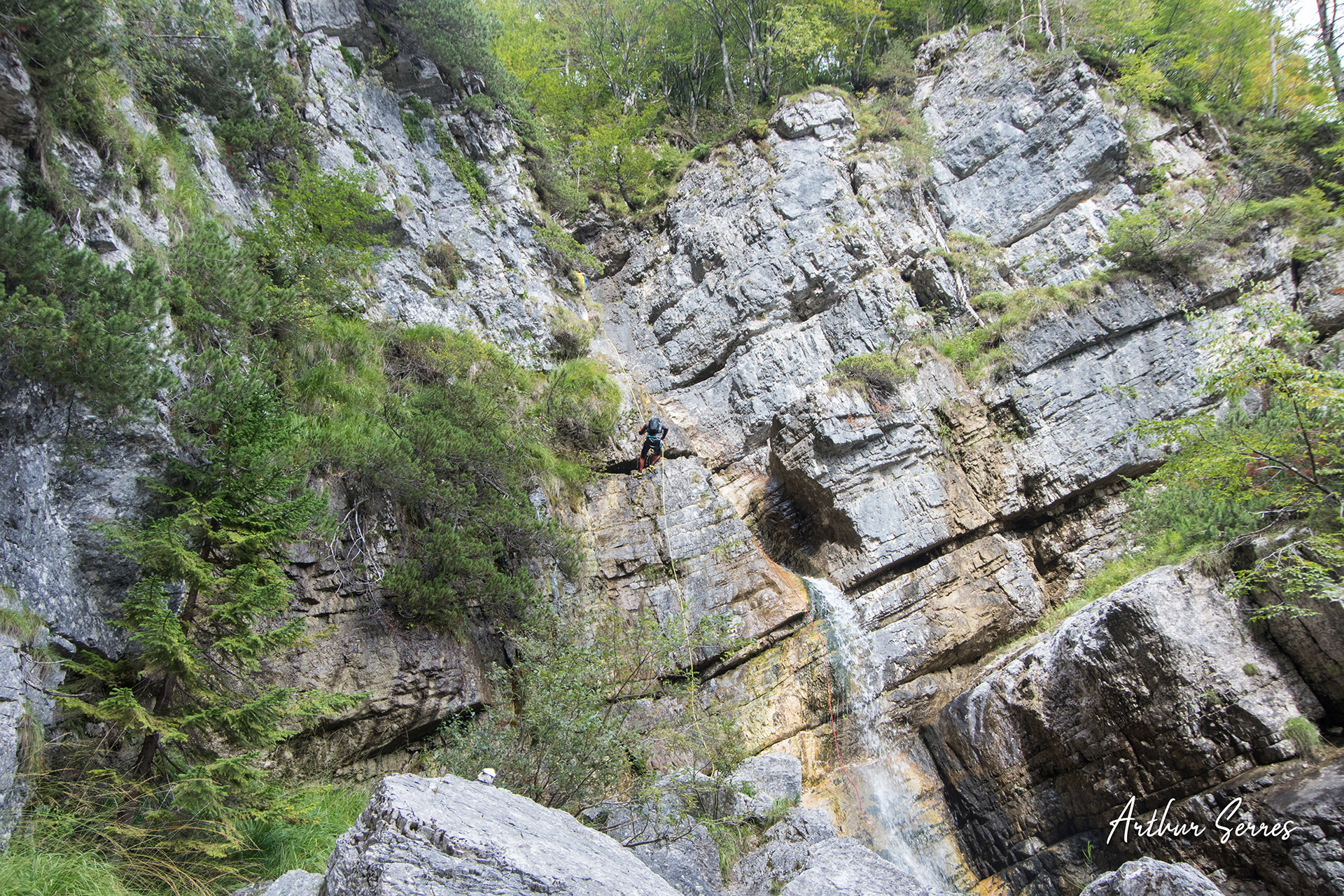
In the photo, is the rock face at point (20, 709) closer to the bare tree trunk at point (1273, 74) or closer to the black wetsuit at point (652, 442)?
the black wetsuit at point (652, 442)

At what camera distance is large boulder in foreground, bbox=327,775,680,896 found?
370 cm

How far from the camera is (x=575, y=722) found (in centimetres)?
730

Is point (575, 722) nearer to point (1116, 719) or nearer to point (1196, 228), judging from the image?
point (1116, 719)

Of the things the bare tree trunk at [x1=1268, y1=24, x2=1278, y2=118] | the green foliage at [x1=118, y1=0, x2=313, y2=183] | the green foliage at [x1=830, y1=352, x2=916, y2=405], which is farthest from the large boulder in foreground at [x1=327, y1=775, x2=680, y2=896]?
the bare tree trunk at [x1=1268, y1=24, x2=1278, y2=118]

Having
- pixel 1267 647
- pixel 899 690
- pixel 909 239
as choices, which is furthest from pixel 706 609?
pixel 909 239

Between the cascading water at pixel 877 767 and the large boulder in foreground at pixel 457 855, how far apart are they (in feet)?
24.1

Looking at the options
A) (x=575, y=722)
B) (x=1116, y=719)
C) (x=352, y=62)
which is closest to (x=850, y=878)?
(x=575, y=722)

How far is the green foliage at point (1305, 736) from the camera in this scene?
6.95m

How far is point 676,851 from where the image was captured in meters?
7.47

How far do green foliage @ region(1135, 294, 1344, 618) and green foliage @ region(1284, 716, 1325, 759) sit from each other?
118 cm

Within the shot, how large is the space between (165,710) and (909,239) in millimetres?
18686

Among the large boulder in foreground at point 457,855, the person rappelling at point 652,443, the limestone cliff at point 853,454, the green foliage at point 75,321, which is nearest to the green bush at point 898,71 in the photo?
the limestone cliff at point 853,454

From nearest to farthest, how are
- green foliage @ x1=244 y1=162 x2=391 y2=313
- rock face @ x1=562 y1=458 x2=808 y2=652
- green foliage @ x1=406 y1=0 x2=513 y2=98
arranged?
green foliage @ x1=244 y1=162 x2=391 y2=313, rock face @ x1=562 y1=458 x2=808 y2=652, green foliage @ x1=406 y1=0 x2=513 y2=98

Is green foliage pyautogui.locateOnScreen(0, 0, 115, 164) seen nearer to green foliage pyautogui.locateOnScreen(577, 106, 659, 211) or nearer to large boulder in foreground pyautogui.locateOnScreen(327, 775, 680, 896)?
large boulder in foreground pyautogui.locateOnScreen(327, 775, 680, 896)
